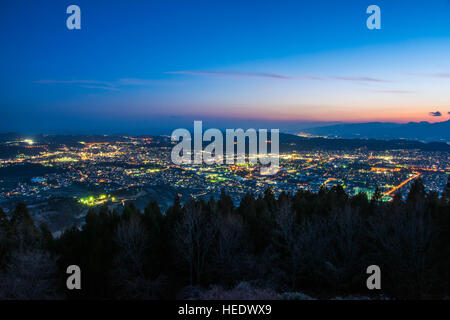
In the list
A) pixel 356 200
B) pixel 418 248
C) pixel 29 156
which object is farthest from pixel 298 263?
pixel 29 156

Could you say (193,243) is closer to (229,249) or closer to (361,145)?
(229,249)

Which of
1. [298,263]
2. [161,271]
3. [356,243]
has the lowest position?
[161,271]

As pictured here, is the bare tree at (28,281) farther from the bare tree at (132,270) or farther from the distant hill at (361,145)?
the distant hill at (361,145)

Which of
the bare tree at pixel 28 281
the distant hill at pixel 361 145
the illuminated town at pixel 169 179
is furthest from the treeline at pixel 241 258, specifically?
the distant hill at pixel 361 145

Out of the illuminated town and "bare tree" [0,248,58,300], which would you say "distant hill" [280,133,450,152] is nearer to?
the illuminated town

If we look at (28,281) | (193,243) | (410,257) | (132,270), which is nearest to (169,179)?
(193,243)

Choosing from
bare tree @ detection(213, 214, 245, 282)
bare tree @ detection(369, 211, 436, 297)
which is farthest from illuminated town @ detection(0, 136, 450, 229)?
bare tree @ detection(369, 211, 436, 297)
